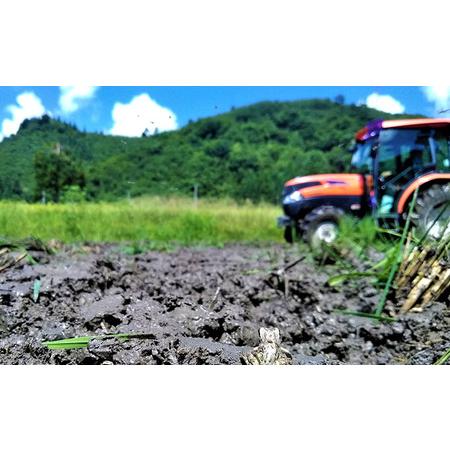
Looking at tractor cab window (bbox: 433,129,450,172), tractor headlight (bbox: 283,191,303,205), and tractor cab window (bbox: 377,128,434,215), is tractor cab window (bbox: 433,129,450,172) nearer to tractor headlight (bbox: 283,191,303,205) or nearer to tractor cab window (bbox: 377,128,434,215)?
tractor cab window (bbox: 377,128,434,215)

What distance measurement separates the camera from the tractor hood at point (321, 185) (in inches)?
159

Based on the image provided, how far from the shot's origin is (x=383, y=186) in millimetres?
3145

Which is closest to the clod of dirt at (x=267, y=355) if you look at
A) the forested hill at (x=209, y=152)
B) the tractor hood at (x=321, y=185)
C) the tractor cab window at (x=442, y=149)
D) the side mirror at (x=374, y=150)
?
the forested hill at (x=209, y=152)

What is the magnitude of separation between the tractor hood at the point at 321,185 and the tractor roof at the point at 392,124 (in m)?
0.68

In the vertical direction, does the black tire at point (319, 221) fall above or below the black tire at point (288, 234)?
above

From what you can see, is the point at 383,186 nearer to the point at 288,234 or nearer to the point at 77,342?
the point at 288,234

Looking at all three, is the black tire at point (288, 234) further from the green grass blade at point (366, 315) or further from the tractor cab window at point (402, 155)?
the green grass blade at point (366, 315)

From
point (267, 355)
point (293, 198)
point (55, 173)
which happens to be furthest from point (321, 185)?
point (267, 355)

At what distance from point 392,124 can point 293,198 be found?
5.17 feet

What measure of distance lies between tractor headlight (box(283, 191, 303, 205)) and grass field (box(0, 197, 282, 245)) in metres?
0.19

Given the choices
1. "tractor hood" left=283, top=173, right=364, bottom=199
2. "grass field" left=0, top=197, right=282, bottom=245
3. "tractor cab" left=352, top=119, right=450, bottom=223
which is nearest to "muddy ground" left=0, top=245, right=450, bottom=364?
"grass field" left=0, top=197, right=282, bottom=245

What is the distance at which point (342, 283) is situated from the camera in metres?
2.49
